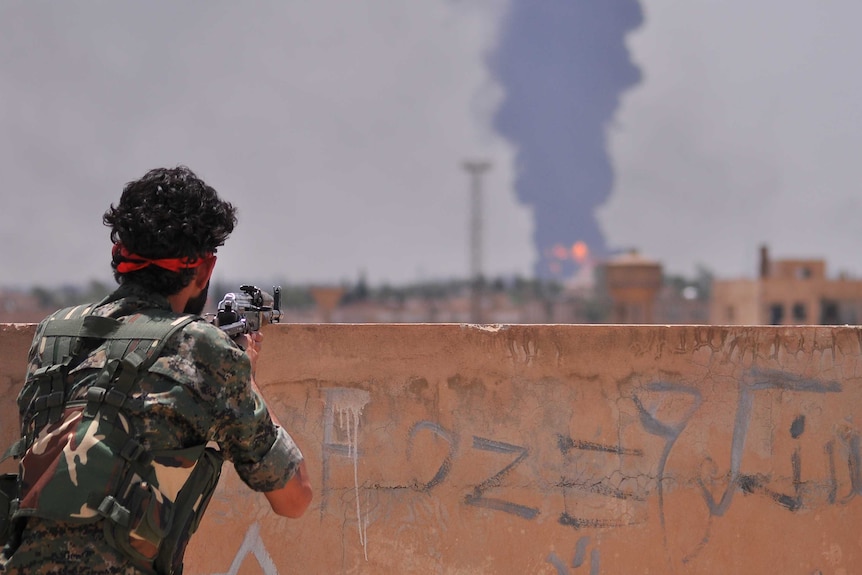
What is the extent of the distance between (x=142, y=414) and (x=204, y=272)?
0.44 metres

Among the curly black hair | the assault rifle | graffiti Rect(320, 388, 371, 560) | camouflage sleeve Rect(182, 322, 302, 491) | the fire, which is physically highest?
the fire

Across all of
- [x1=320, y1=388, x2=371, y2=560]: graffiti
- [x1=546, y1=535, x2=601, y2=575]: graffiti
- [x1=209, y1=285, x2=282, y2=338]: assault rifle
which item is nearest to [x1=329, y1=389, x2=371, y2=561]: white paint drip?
[x1=320, y1=388, x2=371, y2=560]: graffiti

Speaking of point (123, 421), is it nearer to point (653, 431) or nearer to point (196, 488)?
point (196, 488)

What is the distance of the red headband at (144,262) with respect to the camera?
2363mm

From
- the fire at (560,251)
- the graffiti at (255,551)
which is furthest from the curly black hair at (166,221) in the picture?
the fire at (560,251)

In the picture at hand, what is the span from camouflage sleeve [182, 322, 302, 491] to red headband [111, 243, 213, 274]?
0.19 m

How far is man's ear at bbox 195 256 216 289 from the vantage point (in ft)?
8.02

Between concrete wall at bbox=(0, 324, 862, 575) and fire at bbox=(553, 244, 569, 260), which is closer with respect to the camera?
concrete wall at bbox=(0, 324, 862, 575)

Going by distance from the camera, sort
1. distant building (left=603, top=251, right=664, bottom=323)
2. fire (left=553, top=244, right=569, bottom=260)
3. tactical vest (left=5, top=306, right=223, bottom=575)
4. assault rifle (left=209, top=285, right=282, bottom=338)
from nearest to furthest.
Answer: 1. tactical vest (left=5, top=306, right=223, bottom=575)
2. assault rifle (left=209, top=285, right=282, bottom=338)
3. distant building (left=603, top=251, right=664, bottom=323)
4. fire (left=553, top=244, right=569, bottom=260)

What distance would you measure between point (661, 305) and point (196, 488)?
51.4 metres

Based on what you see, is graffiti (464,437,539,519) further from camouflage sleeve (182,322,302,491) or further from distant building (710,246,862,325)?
distant building (710,246,862,325)

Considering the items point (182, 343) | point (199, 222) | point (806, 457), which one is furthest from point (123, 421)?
point (806, 457)

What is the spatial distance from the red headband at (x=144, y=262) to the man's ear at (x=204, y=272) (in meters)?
0.02

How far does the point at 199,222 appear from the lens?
2357mm
